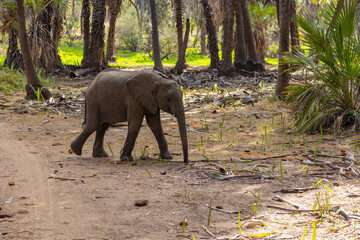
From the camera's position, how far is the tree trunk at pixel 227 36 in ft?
62.0

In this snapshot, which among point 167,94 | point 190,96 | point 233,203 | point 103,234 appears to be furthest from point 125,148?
point 190,96

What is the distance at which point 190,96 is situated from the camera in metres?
15.2

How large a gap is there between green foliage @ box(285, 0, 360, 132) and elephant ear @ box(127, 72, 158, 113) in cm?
333

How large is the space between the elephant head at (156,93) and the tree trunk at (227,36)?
1235 cm

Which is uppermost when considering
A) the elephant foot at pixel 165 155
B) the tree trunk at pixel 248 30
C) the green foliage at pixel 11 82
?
the tree trunk at pixel 248 30

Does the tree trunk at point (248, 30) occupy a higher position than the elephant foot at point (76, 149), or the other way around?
the tree trunk at point (248, 30)

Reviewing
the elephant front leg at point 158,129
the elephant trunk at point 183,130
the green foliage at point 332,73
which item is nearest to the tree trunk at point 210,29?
the green foliage at point 332,73

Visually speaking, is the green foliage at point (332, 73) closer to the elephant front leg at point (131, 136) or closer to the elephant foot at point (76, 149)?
the elephant front leg at point (131, 136)

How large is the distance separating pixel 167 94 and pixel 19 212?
2798mm

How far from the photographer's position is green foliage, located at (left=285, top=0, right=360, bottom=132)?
8742mm

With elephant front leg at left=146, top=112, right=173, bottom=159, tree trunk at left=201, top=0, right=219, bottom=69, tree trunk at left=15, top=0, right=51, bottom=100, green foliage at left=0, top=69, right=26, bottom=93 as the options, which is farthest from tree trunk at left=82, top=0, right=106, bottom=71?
elephant front leg at left=146, top=112, right=173, bottom=159

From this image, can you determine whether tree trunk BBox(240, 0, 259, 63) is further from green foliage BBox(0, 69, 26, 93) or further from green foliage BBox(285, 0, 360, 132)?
green foliage BBox(285, 0, 360, 132)

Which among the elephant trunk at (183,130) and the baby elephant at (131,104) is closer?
the elephant trunk at (183,130)

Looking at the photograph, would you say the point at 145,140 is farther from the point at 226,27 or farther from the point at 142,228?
the point at 226,27
